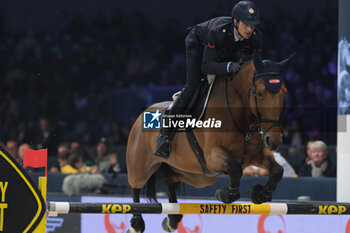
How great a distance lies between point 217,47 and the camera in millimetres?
5680

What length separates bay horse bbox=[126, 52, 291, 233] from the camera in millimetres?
5086

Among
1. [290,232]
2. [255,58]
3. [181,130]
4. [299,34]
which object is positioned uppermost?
[299,34]

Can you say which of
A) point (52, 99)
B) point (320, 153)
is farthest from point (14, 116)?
point (320, 153)

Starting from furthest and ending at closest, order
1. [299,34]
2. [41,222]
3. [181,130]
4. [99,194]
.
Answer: [299,34] < [99,194] < [181,130] < [41,222]

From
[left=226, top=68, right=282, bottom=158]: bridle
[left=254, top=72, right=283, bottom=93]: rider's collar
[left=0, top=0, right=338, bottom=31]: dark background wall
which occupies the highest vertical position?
[left=0, top=0, right=338, bottom=31]: dark background wall

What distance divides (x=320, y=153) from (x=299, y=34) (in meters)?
5.99

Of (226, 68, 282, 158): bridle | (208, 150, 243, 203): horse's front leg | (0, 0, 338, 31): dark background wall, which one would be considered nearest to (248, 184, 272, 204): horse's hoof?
(208, 150, 243, 203): horse's front leg

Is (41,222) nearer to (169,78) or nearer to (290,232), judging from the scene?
(290,232)

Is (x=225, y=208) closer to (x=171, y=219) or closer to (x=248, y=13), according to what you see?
(x=171, y=219)

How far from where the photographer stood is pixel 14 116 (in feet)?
46.6

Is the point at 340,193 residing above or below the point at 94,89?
below

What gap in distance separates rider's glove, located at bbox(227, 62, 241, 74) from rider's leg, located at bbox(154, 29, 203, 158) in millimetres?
509

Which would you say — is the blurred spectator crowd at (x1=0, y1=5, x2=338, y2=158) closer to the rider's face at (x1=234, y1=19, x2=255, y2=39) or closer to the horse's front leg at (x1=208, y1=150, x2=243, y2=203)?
the rider's face at (x1=234, y1=19, x2=255, y2=39)

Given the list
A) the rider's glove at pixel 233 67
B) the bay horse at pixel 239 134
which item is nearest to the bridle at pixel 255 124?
the bay horse at pixel 239 134
